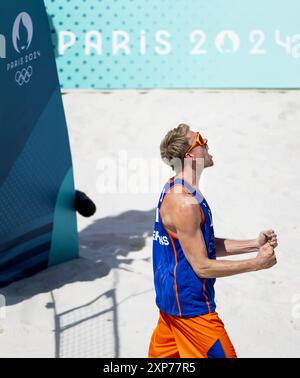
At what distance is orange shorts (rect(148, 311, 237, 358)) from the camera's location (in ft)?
11.9

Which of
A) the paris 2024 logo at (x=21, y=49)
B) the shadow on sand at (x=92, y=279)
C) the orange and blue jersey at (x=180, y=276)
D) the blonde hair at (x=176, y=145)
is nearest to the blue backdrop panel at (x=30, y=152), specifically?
the paris 2024 logo at (x=21, y=49)

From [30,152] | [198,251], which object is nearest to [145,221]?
[30,152]

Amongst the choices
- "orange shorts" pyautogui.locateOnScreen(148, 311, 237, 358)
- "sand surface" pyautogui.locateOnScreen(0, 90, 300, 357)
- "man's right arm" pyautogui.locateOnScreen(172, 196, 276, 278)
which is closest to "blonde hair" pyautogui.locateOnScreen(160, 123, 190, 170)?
"man's right arm" pyautogui.locateOnScreen(172, 196, 276, 278)

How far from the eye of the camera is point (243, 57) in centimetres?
1077

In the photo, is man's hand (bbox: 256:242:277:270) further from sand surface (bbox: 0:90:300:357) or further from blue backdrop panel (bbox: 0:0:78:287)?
blue backdrop panel (bbox: 0:0:78:287)

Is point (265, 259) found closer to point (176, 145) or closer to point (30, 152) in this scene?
point (176, 145)

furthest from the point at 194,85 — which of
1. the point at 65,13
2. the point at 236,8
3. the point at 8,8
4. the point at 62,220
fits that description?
the point at 8,8

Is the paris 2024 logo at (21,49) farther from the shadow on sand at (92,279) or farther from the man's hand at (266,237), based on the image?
the man's hand at (266,237)

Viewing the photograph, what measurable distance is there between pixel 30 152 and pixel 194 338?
2741 mm

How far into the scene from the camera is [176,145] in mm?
3697

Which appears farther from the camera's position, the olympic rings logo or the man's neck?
the olympic rings logo

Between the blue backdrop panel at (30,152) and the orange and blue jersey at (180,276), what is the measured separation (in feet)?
7.57

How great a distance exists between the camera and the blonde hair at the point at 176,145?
145 inches
